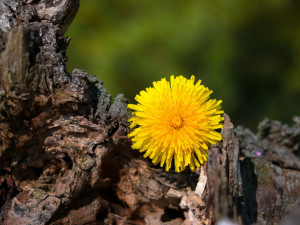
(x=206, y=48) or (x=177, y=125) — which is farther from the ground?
(x=206, y=48)

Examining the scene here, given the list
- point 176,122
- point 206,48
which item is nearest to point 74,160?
point 176,122

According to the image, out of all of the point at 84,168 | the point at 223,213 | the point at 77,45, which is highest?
the point at 77,45

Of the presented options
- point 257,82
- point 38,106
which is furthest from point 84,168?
point 257,82

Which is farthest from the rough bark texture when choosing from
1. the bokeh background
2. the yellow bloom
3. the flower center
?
the bokeh background

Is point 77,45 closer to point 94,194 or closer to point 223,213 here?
point 94,194

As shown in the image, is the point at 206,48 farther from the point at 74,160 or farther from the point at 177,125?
the point at 74,160

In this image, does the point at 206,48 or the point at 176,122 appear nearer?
the point at 176,122
